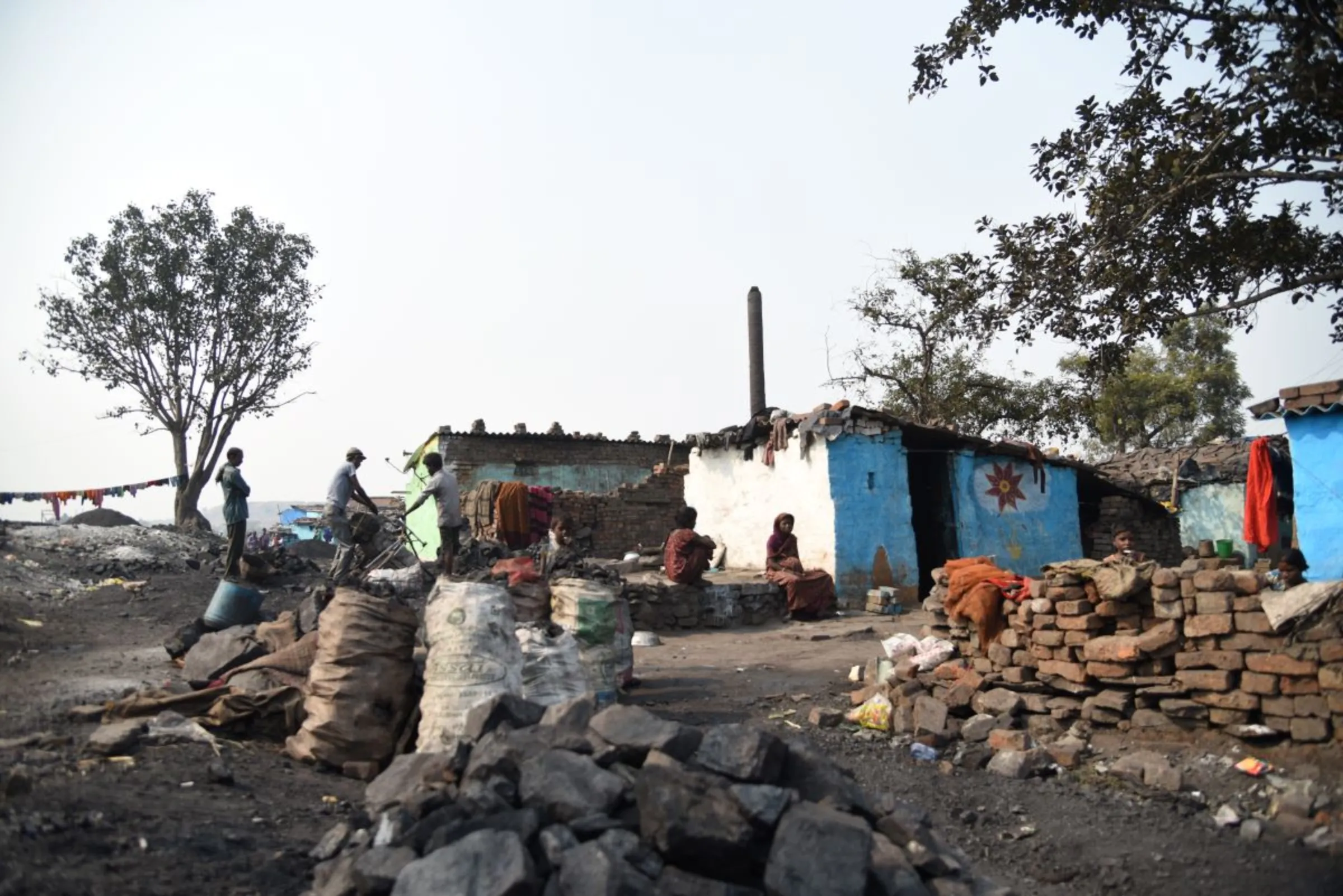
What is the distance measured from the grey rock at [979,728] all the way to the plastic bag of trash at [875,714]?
0.57 meters

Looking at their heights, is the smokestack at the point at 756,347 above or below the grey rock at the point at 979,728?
above

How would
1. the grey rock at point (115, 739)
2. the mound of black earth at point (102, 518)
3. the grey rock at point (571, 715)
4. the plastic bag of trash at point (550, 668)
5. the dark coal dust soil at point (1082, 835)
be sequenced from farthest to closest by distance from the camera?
1. the mound of black earth at point (102, 518)
2. the plastic bag of trash at point (550, 668)
3. the grey rock at point (115, 739)
4. the dark coal dust soil at point (1082, 835)
5. the grey rock at point (571, 715)

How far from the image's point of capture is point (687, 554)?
11367 millimetres

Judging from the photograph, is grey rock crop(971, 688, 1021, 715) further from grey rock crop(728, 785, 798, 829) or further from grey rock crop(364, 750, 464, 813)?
grey rock crop(364, 750, 464, 813)

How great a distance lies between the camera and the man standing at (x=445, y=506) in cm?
986

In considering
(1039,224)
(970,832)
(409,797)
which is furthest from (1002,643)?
(409,797)

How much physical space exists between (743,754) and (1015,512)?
520 inches

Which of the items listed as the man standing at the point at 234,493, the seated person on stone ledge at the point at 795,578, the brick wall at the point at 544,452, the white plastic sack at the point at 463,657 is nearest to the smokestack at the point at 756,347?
the brick wall at the point at 544,452

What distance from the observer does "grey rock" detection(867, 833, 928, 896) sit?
9.77 ft

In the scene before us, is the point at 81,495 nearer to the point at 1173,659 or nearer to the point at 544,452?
the point at 544,452

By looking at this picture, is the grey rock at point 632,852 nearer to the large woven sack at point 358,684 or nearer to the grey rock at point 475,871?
the grey rock at point 475,871

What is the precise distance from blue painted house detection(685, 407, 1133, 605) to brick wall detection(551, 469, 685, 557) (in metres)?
2.23

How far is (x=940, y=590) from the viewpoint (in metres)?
7.03

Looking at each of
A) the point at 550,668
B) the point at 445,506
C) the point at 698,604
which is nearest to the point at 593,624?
the point at 550,668
